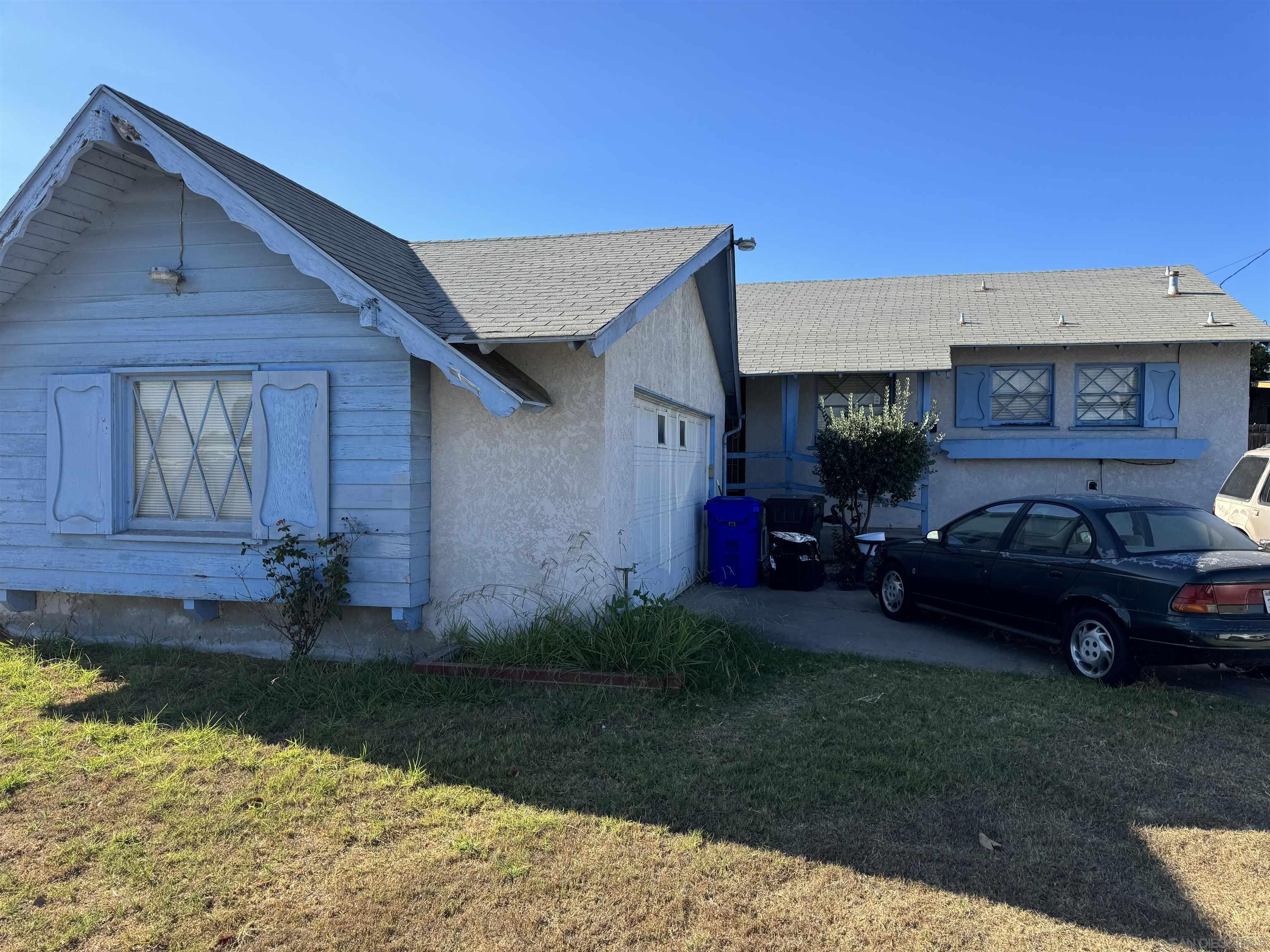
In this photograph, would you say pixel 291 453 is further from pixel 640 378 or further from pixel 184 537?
pixel 640 378

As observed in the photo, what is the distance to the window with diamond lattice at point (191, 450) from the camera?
6.80 meters

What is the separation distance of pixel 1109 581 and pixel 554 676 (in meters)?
4.20

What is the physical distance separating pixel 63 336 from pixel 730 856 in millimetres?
6976

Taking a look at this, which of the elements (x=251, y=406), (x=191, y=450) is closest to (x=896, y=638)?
(x=251, y=406)

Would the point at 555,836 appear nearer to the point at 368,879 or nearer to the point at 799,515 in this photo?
the point at 368,879

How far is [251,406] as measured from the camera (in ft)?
21.9

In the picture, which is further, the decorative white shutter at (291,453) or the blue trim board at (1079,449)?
the blue trim board at (1079,449)

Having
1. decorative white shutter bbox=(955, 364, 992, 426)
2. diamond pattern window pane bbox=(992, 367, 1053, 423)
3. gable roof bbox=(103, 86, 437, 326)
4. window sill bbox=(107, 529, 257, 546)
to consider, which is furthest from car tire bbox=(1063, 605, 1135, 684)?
diamond pattern window pane bbox=(992, 367, 1053, 423)

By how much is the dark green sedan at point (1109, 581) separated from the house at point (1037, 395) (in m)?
5.41

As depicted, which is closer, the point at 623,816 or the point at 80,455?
the point at 623,816

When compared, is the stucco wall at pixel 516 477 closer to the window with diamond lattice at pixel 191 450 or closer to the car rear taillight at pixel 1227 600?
the window with diamond lattice at pixel 191 450

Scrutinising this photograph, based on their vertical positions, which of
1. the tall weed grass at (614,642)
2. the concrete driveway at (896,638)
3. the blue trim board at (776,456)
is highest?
the blue trim board at (776,456)

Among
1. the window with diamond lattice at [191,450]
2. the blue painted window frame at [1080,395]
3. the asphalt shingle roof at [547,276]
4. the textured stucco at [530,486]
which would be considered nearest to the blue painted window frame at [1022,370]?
the blue painted window frame at [1080,395]

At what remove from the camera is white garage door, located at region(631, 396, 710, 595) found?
7730 millimetres
